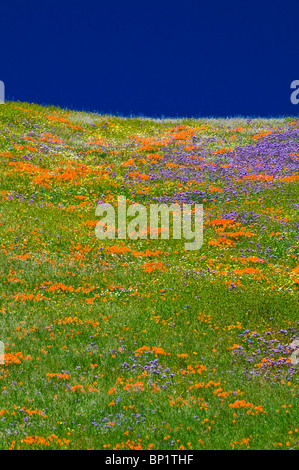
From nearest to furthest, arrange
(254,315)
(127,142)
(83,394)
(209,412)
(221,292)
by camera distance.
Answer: (209,412)
(83,394)
(254,315)
(221,292)
(127,142)

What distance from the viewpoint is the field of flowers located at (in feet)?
30.0

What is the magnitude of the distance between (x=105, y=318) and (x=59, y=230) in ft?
28.4

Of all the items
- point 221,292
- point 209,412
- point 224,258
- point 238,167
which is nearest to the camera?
point 209,412

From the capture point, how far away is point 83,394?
33.7 feet

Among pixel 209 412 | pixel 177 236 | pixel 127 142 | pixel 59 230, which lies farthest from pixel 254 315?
pixel 127 142

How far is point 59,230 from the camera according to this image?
2198 cm

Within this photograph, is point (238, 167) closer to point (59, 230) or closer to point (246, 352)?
point (59, 230)

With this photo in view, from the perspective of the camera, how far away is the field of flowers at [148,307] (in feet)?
30.0

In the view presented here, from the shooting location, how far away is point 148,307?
14844 mm

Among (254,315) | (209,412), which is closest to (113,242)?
(254,315)

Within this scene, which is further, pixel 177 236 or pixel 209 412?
pixel 177 236

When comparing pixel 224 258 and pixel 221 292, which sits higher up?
pixel 224 258
